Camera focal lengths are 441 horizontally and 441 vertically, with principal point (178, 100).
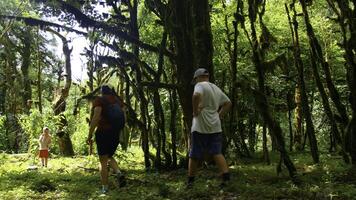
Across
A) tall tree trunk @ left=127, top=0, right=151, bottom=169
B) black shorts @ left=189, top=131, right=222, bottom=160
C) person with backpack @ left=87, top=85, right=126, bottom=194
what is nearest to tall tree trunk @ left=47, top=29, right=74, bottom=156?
tall tree trunk @ left=127, top=0, right=151, bottom=169

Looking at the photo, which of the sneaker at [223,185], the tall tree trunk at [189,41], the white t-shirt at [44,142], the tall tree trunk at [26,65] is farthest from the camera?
the tall tree trunk at [26,65]

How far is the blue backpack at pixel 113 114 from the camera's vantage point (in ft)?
22.8

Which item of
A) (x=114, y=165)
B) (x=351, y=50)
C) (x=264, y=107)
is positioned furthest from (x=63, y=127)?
(x=351, y=50)

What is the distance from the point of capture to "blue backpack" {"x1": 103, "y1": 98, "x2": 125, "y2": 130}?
22.8 feet

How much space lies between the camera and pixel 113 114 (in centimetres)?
697

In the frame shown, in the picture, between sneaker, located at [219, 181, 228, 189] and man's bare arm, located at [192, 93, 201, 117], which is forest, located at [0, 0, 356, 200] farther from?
man's bare arm, located at [192, 93, 201, 117]

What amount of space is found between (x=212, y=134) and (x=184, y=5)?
3436mm

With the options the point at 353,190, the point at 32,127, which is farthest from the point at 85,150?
the point at 353,190

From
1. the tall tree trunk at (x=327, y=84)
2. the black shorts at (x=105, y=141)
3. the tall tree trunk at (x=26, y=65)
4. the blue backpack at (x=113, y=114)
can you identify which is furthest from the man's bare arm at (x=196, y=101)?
the tall tree trunk at (x=26, y=65)

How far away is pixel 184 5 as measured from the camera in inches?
356

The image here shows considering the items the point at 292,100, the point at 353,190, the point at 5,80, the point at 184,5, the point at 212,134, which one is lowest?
the point at 353,190

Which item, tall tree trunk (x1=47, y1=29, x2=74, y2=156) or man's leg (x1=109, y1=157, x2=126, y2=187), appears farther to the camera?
tall tree trunk (x1=47, y1=29, x2=74, y2=156)

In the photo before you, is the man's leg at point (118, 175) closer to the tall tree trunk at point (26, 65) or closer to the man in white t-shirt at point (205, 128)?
the man in white t-shirt at point (205, 128)

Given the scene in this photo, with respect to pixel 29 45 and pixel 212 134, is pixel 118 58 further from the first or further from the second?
pixel 29 45
